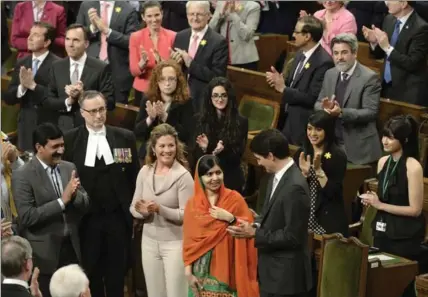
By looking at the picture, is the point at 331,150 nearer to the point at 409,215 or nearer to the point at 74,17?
the point at 409,215

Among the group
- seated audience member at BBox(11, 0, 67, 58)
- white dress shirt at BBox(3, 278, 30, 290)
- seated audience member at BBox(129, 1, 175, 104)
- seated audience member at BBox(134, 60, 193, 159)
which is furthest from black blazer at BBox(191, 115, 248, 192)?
seated audience member at BBox(11, 0, 67, 58)

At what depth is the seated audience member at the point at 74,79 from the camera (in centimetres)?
762

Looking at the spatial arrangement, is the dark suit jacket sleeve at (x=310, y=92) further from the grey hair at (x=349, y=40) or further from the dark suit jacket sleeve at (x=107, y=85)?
the dark suit jacket sleeve at (x=107, y=85)

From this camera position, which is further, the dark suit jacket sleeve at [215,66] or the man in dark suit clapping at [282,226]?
the dark suit jacket sleeve at [215,66]

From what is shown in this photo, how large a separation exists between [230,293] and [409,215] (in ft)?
3.58

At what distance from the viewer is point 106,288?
22.4 feet

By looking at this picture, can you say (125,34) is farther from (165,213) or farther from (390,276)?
(390,276)

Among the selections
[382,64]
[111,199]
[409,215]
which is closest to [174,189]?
[111,199]

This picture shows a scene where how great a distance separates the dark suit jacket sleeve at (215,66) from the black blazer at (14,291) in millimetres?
3285

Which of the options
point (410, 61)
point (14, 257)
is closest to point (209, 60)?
point (410, 61)

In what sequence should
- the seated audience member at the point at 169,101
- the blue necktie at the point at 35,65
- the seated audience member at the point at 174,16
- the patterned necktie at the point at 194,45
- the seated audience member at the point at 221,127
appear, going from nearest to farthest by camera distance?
the seated audience member at the point at 221,127, the seated audience member at the point at 169,101, the patterned necktie at the point at 194,45, the blue necktie at the point at 35,65, the seated audience member at the point at 174,16

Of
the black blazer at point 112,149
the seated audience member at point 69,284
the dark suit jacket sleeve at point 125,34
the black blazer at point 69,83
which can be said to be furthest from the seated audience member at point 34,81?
the seated audience member at point 69,284

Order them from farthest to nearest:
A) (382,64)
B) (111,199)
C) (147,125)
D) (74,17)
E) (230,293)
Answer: (74,17) → (382,64) → (147,125) → (111,199) → (230,293)

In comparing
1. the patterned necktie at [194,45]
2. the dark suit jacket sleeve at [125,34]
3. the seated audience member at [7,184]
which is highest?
the dark suit jacket sleeve at [125,34]
